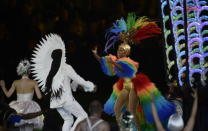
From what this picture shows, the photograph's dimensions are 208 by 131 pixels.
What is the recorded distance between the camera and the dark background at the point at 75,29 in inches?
547

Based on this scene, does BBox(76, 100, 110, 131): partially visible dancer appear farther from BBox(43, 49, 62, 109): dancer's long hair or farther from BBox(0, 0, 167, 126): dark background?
BBox(0, 0, 167, 126): dark background

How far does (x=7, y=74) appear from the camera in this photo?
14.4 m

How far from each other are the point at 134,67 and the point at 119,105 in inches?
25.1

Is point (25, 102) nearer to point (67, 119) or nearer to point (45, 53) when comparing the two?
point (45, 53)

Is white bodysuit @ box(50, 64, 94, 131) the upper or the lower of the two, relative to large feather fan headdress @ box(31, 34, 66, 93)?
lower

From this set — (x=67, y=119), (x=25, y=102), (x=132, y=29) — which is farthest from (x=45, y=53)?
(x=132, y=29)

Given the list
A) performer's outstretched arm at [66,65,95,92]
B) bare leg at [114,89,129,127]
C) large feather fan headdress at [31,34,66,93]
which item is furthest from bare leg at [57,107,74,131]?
bare leg at [114,89,129,127]

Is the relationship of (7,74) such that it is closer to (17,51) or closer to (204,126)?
(17,51)

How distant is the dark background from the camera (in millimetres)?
13883

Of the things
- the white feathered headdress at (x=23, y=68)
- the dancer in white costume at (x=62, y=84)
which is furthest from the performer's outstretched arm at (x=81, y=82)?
the white feathered headdress at (x=23, y=68)

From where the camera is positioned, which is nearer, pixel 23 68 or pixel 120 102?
pixel 120 102

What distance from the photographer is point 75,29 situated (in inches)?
547

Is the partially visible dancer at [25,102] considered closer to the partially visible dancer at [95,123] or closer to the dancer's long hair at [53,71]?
the dancer's long hair at [53,71]

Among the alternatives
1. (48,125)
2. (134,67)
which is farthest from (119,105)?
(48,125)
